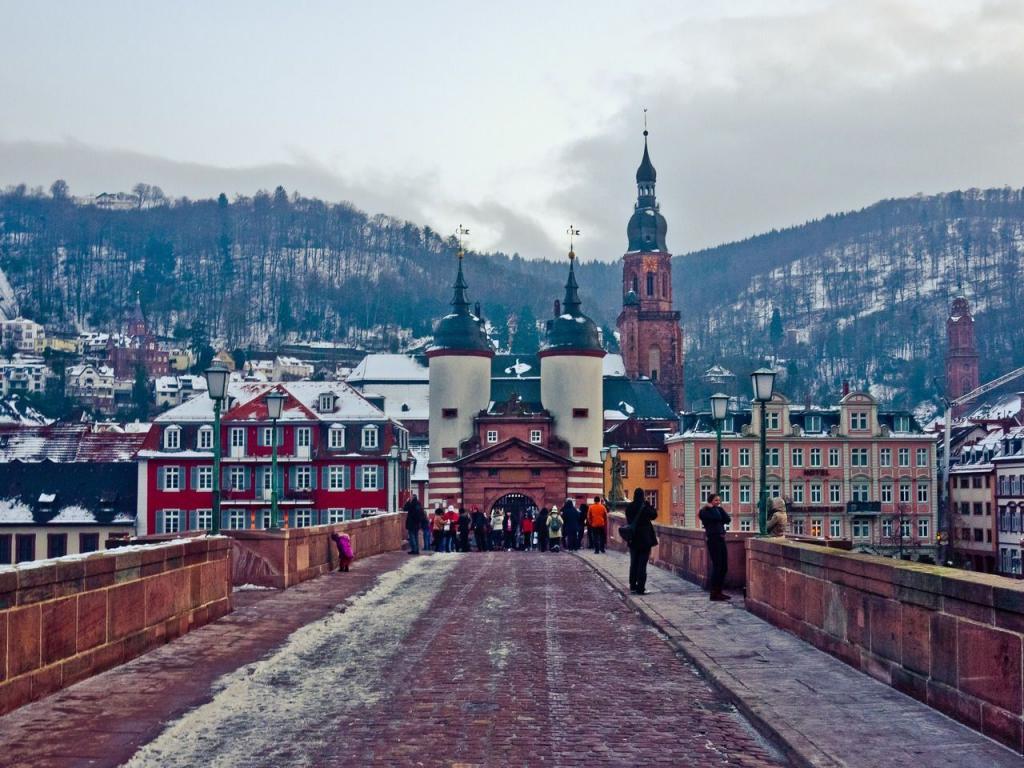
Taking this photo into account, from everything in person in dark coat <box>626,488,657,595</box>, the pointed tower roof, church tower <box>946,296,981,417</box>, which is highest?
church tower <box>946,296,981,417</box>

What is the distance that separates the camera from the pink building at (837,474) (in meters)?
98.0

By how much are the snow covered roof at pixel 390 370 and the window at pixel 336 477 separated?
5631 centimetres

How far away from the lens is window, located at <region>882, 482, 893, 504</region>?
9838cm

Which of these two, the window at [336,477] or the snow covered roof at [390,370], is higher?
the snow covered roof at [390,370]

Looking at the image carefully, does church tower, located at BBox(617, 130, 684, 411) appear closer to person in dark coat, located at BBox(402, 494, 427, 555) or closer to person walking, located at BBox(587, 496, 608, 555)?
person walking, located at BBox(587, 496, 608, 555)

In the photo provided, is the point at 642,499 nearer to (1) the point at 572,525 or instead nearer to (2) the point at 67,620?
(2) the point at 67,620

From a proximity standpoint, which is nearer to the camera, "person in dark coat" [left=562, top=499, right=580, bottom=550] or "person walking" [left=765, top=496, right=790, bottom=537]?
"person walking" [left=765, top=496, right=790, bottom=537]

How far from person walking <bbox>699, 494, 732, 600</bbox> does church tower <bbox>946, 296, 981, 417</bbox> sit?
6732 inches

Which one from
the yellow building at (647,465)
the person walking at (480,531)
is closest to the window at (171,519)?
the yellow building at (647,465)

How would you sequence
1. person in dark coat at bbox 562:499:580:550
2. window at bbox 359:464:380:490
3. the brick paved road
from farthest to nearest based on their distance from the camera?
window at bbox 359:464:380:490 → person in dark coat at bbox 562:499:580:550 → the brick paved road

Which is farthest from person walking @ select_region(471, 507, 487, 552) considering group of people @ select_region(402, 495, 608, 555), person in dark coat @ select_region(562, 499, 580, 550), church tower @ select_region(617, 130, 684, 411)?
church tower @ select_region(617, 130, 684, 411)

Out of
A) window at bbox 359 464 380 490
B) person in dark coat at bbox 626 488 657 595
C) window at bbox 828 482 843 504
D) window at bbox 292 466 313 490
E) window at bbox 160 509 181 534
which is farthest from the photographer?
window at bbox 828 482 843 504

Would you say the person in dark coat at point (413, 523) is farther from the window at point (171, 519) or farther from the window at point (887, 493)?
the window at point (887, 493)

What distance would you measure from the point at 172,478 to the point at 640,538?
66786mm
